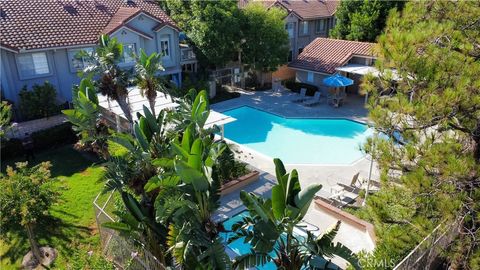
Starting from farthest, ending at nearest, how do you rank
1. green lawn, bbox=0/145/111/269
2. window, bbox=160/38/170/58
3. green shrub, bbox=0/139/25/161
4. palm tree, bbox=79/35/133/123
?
1. window, bbox=160/38/170/58
2. green shrub, bbox=0/139/25/161
3. palm tree, bbox=79/35/133/123
4. green lawn, bbox=0/145/111/269

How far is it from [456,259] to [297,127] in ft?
69.7

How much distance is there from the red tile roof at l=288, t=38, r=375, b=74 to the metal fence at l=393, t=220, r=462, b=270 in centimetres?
2497

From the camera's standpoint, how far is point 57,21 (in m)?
29.3

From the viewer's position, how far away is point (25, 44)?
86.5ft

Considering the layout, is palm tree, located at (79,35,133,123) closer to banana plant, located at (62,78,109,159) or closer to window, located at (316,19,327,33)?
banana plant, located at (62,78,109,159)

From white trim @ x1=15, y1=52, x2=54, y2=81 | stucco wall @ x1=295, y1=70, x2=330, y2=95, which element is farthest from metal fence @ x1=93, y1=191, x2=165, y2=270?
stucco wall @ x1=295, y1=70, x2=330, y2=95

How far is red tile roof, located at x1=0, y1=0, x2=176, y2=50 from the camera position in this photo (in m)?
26.8

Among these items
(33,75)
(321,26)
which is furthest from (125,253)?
(321,26)

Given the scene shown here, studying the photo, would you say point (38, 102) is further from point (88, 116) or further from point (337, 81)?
point (337, 81)

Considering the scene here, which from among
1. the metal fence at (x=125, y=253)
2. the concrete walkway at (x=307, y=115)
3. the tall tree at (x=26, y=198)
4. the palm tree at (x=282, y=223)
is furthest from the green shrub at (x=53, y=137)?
the palm tree at (x=282, y=223)

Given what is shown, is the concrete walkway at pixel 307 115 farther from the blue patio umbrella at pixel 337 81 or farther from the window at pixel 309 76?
the blue patio umbrella at pixel 337 81

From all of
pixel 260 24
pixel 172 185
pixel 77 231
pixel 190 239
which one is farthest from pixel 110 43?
pixel 260 24

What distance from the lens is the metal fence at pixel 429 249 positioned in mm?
10641

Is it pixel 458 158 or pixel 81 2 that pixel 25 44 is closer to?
pixel 81 2
